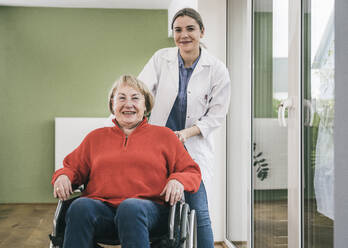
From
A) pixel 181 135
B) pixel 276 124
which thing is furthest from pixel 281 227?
pixel 181 135

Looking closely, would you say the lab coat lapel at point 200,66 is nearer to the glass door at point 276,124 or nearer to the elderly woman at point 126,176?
the elderly woman at point 126,176

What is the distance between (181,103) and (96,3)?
10.7ft

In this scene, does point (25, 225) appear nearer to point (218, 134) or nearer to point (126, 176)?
point (218, 134)

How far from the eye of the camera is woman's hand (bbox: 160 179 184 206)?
1510 millimetres

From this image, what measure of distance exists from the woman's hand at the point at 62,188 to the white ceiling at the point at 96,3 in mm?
3481

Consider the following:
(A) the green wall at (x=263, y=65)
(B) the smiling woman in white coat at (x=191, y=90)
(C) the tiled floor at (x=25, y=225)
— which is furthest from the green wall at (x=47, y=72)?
(B) the smiling woman in white coat at (x=191, y=90)

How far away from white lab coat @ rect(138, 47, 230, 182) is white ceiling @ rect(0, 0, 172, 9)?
2.94 meters

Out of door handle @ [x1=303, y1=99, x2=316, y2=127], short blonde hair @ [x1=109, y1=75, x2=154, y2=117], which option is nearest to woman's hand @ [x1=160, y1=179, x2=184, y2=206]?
short blonde hair @ [x1=109, y1=75, x2=154, y2=117]

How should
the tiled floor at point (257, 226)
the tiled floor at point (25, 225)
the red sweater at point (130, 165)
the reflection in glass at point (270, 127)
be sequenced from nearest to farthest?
the red sweater at point (130, 165) < the tiled floor at point (257, 226) < the reflection in glass at point (270, 127) < the tiled floor at point (25, 225)

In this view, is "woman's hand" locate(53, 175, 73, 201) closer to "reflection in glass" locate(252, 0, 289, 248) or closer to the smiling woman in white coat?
the smiling woman in white coat

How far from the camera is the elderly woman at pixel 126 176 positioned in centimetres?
142

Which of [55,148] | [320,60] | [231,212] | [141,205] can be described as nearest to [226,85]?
[320,60]

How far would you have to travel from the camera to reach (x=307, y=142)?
1.86m

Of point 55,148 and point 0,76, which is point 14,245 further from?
Answer: point 0,76
